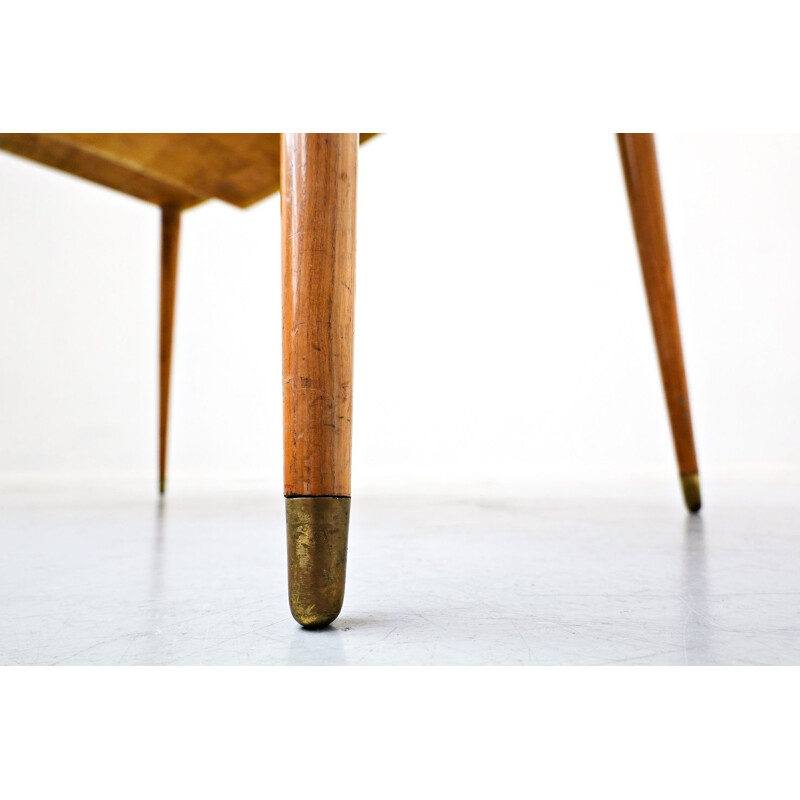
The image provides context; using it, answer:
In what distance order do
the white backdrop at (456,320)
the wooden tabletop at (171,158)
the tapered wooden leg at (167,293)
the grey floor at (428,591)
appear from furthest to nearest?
the white backdrop at (456,320)
the tapered wooden leg at (167,293)
the wooden tabletop at (171,158)
the grey floor at (428,591)

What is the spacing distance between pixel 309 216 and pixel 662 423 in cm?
233

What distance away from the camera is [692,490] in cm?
101

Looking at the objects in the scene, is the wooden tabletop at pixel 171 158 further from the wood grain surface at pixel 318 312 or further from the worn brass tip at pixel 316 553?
the worn brass tip at pixel 316 553

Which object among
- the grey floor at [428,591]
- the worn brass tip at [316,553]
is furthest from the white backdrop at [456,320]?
the worn brass tip at [316,553]

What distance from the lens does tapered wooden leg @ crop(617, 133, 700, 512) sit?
95 cm

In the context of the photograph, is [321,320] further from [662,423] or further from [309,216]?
[662,423]

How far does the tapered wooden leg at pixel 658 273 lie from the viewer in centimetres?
95

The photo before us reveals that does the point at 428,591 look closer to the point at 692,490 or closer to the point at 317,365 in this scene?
the point at 317,365

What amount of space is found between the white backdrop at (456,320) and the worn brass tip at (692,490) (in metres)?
1.37

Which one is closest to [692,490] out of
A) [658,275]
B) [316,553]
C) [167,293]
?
[658,275]

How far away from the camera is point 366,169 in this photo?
293 cm

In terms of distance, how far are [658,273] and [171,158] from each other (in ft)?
2.20

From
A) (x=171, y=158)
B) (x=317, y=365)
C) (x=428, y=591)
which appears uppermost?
(x=171, y=158)

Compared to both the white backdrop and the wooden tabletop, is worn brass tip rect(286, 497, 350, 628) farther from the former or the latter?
the white backdrop
